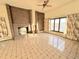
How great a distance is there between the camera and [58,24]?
7.54 meters

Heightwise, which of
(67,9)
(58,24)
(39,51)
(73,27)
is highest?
(67,9)

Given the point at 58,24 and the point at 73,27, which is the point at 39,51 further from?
the point at 58,24

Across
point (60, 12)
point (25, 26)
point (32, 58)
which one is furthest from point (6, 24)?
point (60, 12)

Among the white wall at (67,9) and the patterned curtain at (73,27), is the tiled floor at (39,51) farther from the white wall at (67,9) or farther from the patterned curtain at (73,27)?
the white wall at (67,9)

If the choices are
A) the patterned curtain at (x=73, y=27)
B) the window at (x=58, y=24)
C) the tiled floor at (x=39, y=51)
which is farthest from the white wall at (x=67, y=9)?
the tiled floor at (x=39, y=51)

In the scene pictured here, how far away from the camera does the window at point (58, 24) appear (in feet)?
21.5

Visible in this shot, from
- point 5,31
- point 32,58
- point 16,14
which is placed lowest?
point 32,58

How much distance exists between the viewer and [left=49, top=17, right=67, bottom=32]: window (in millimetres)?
6543

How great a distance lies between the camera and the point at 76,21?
5070 millimetres

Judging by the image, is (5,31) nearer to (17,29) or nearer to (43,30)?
(17,29)

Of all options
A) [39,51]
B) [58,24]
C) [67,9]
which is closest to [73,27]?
[67,9]

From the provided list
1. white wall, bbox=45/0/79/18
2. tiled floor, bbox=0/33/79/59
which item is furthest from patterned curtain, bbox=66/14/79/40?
tiled floor, bbox=0/33/79/59

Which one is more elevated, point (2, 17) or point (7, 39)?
point (2, 17)

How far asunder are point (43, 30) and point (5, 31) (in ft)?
18.5
